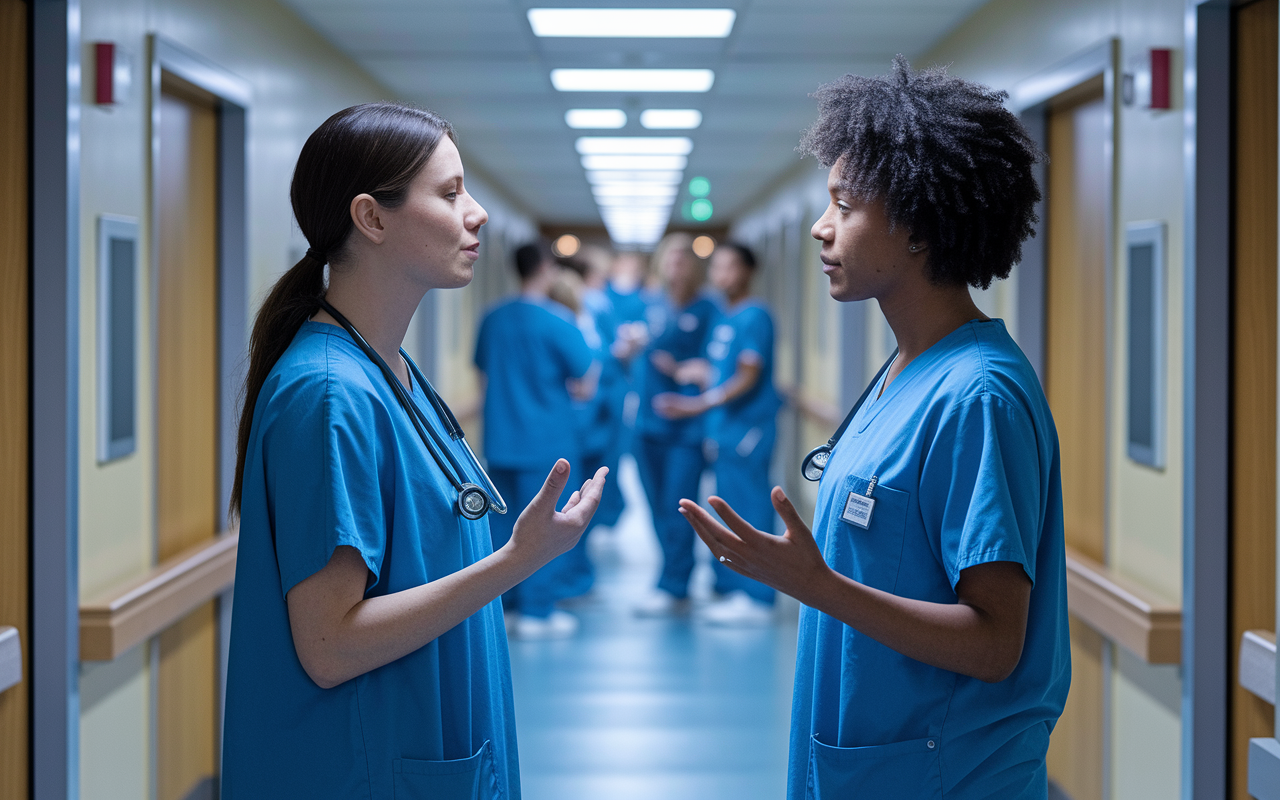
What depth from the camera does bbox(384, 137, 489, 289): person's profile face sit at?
138 cm

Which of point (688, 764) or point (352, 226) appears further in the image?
point (688, 764)

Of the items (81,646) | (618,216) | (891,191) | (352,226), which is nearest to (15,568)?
(81,646)

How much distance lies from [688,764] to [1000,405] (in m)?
2.45

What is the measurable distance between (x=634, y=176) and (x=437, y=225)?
7250 millimetres

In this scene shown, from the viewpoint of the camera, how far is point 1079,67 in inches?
113

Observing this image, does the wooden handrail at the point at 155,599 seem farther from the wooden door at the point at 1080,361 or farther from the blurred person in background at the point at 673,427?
the blurred person in background at the point at 673,427

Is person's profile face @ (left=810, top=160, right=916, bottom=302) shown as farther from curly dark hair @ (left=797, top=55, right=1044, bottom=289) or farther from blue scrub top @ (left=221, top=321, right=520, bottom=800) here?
blue scrub top @ (left=221, top=321, right=520, bottom=800)

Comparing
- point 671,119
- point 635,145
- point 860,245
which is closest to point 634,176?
point 635,145

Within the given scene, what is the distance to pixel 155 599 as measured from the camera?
8.42 ft

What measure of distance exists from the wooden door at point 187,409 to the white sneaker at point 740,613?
242 centimetres

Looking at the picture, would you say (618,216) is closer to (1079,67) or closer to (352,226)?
(1079,67)

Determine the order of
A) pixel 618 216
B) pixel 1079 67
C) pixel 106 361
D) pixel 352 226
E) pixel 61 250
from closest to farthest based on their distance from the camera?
pixel 352 226
pixel 61 250
pixel 106 361
pixel 1079 67
pixel 618 216

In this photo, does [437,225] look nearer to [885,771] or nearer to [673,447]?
[885,771]

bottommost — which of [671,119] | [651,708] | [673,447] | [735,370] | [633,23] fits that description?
[651,708]
